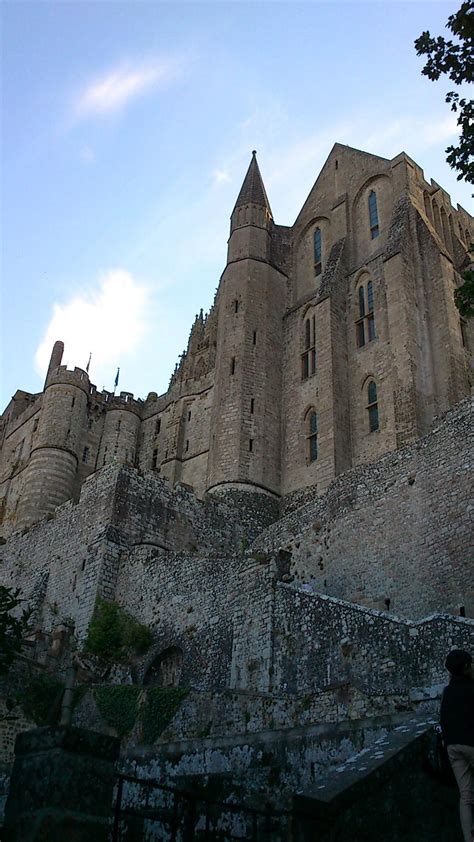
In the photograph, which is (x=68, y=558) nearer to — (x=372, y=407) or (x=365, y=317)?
(x=372, y=407)

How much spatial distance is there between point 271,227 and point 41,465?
53.5 feet

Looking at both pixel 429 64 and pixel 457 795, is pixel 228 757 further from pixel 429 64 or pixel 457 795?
pixel 429 64

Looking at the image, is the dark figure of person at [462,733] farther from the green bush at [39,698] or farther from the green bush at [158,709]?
the green bush at [39,698]

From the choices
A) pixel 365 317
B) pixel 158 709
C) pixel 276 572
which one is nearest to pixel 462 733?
pixel 276 572

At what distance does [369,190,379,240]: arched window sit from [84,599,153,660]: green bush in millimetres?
20497

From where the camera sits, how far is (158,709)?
16172mm

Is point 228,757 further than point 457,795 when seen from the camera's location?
Yes

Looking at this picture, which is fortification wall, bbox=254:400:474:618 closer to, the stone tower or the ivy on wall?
the ivy on wall

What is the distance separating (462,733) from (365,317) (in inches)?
1088

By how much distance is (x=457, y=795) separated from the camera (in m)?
7.15

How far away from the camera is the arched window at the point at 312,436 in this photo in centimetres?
3164

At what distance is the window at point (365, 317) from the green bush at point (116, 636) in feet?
50.9

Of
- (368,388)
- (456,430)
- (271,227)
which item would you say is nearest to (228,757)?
(456,430)

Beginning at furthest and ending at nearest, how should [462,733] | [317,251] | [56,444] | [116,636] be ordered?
1. [56,444]
2. [317,251]
3. [116,636]
4. [462,733]
